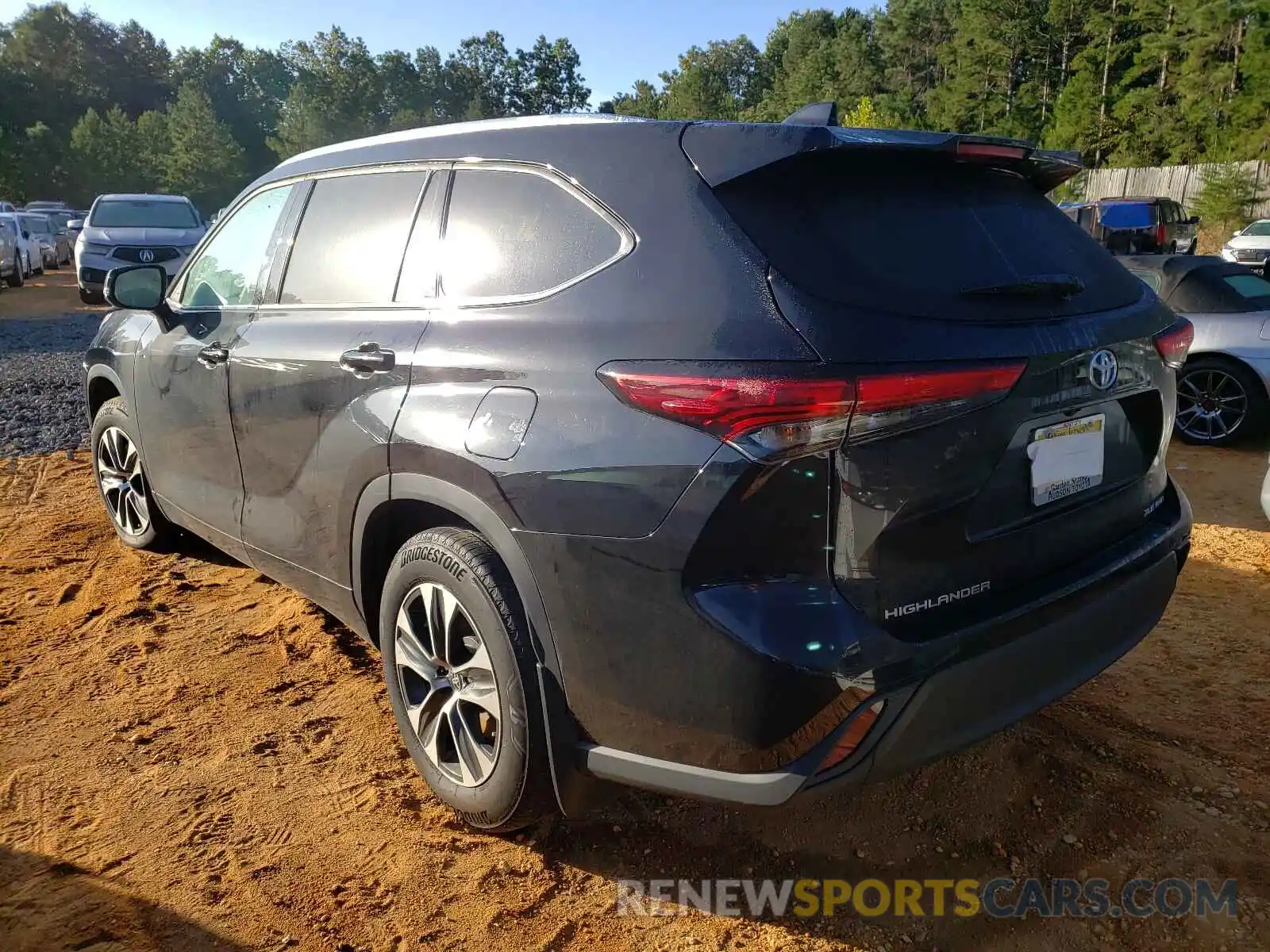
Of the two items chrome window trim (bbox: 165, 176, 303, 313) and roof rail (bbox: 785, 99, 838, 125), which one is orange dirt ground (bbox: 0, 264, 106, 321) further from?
roof rail (bbox: 785, 99, 838, 125)

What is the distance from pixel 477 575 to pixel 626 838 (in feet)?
2.99

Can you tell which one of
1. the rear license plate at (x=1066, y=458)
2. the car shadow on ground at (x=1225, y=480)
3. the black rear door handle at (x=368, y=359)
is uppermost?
the black rear door handle at (x=368, y=359)

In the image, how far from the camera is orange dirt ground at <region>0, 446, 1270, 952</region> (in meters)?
2.25

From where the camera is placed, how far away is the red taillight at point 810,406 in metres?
1.81

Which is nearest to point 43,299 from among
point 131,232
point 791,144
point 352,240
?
point 131,232

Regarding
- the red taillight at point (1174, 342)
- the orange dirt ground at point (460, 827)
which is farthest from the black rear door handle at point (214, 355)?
the red taillight at point (1174, 342)

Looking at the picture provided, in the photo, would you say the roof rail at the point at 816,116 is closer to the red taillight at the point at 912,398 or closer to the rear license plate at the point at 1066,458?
the red taillight at the point at 912,398

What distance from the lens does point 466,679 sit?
97.5 inches

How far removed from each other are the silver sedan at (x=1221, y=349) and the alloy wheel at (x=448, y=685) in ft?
19.3

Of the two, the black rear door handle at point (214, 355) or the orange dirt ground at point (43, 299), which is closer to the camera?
the black rear door handle at point (214, 355)

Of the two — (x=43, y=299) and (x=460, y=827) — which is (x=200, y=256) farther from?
(x=43, y=299)

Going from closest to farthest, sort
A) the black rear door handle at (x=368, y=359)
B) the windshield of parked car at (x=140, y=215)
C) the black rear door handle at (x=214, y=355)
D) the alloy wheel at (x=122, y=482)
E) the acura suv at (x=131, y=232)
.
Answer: the black rear door handle at (x=368, y=359)
the black rear door handle at (x=214, y=355)
the alloy wheel at (x=122, y=482)
the acura suv at (x=131, y=232)
the windshield of parked car at (x=140, y=215)

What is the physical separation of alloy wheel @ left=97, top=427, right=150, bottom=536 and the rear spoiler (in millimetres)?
3534
